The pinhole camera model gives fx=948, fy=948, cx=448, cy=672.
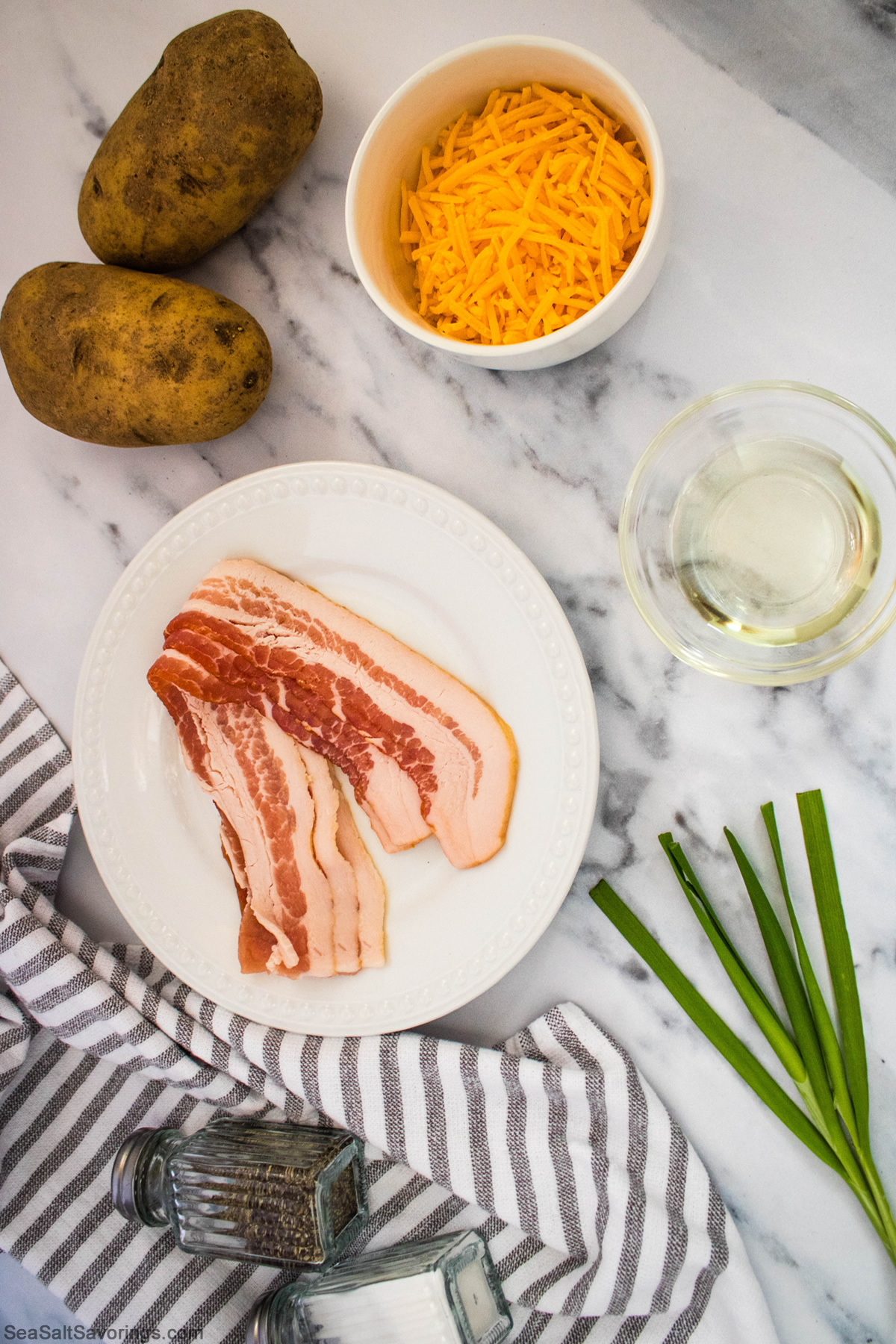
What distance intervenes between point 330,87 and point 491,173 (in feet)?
0.94

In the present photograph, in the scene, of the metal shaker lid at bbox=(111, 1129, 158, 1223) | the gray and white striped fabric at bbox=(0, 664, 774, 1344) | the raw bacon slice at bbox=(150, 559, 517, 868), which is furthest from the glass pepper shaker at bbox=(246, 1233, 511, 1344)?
the raw bacon slice at bbox=(150, 559, 517, 868)

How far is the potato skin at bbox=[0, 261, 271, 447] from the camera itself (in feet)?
3.19

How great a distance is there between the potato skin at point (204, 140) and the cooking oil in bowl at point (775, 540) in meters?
0.55

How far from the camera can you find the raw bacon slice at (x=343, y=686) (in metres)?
1.03

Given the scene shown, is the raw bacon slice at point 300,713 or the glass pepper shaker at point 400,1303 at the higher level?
the raw bacon slice at point 300,713

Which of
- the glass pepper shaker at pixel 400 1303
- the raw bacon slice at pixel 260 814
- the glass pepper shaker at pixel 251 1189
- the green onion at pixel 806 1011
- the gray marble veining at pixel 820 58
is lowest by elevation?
the glass pepper shaker at pixel 400 1303

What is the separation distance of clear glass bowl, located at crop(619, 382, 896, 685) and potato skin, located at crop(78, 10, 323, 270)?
50 cm

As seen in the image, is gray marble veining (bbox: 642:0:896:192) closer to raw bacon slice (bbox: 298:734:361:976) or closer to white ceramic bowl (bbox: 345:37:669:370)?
white ceramic bowl (bbox: 345:37:669:370)

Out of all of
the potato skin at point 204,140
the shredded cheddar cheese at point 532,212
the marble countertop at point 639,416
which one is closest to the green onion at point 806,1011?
the marble countertop at point 639,416

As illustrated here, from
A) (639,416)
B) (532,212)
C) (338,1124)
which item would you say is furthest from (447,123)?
(338,1124)

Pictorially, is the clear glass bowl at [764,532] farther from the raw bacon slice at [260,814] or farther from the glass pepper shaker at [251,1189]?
the glass pepper shaker at [251,1189]

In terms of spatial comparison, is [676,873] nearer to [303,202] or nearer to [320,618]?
[320,618]

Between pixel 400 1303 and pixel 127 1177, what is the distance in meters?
0.33

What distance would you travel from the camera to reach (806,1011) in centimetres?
97
